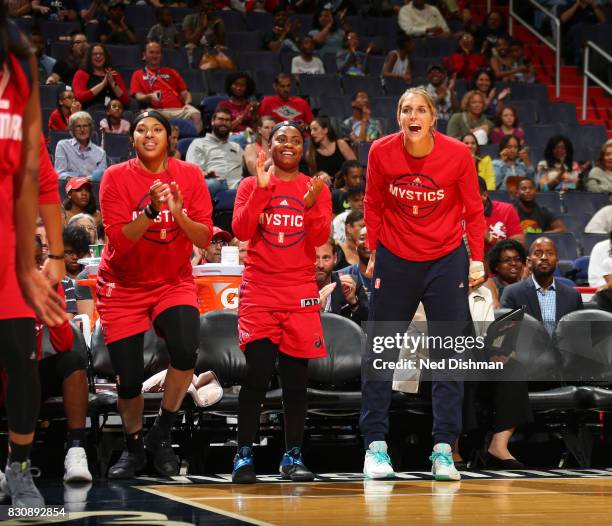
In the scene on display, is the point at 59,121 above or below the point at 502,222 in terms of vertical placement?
above

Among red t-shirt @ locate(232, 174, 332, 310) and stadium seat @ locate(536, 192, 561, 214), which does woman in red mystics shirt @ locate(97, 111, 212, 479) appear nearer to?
red t-shirt @ locate(232, 174, 332, 310)

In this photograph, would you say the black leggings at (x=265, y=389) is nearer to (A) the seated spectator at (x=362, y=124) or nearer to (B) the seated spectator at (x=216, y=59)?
(A) the seated spectator at (x=362, y=124)

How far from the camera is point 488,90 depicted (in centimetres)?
1252

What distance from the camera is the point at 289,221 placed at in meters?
5.18

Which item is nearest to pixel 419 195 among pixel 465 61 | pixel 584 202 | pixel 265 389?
pixel 265 389

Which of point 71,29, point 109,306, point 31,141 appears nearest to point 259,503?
point 109,306

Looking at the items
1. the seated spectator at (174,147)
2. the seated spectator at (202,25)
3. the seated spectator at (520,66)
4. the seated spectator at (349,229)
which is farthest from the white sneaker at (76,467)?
the seated spectator at (520,66)

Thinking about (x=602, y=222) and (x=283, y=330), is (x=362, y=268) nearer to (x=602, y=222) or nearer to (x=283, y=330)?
(x=283, y=330)

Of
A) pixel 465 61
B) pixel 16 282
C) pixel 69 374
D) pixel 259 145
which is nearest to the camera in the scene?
pixel 16 282

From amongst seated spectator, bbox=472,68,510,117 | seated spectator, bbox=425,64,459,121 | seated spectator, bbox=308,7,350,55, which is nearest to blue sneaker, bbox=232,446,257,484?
seated spectator, bbox=425,64,459,121

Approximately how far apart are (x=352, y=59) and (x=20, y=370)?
377 inches

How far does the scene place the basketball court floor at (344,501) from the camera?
374 centimetres

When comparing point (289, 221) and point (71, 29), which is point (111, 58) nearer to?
point (71, 29)

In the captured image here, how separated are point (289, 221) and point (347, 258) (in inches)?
127
